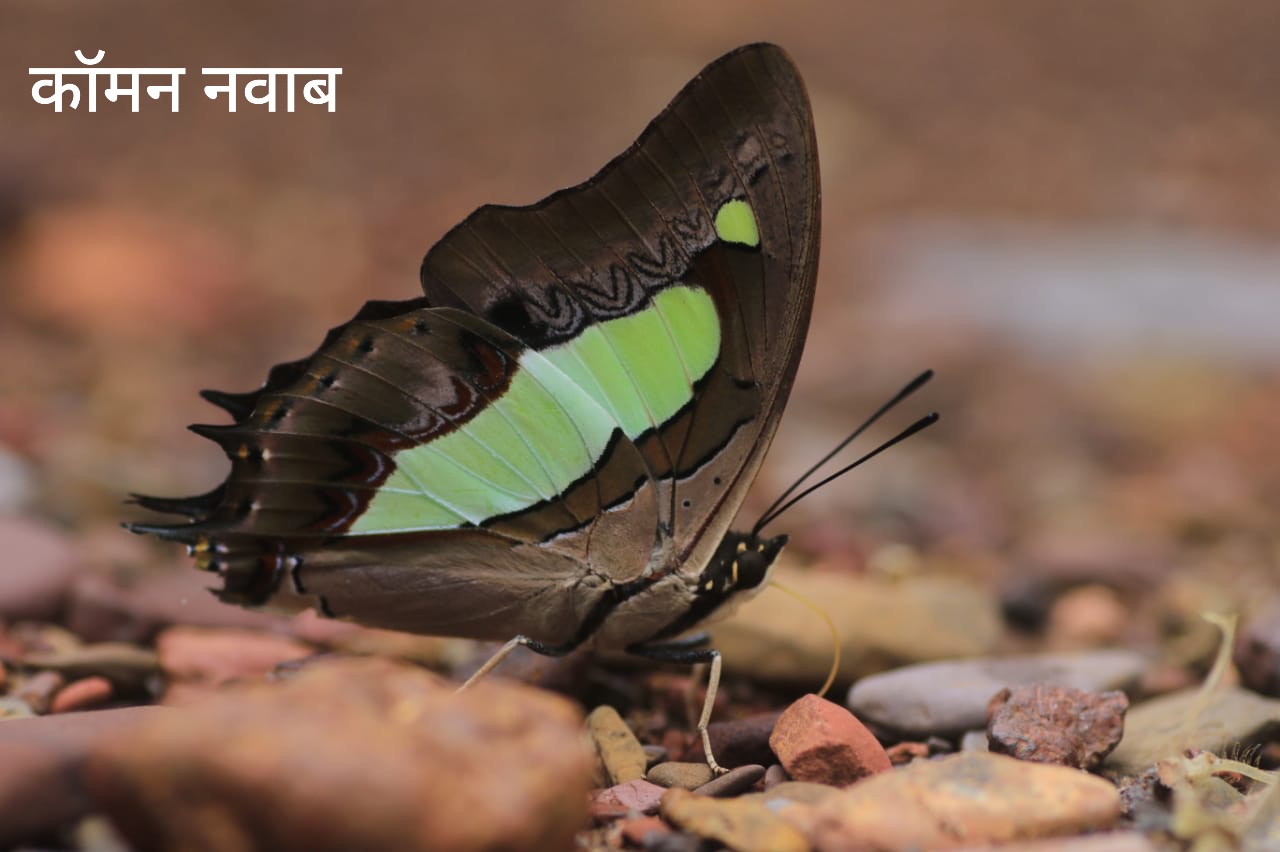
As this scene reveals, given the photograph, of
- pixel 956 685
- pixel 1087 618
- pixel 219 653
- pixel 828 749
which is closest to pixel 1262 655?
pixel 956 685

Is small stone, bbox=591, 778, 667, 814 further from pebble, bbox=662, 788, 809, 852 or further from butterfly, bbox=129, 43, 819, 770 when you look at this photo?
butterfly, bbox=129, 43, 819, 770

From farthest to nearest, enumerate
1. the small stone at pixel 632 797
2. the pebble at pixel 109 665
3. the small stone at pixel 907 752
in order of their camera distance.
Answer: the pebble at pixel 109 665 < the small stone at pixel 907 752 < the small stone at pixel 632 797

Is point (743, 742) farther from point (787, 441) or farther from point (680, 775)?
point (787, 441)

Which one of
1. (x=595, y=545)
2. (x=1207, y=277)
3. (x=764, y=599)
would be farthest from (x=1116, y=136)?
(x=595, y=545)

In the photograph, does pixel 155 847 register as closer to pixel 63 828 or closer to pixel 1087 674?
pixel 63 828

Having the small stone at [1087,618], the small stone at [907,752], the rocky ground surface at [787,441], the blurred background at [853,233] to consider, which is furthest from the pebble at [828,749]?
the small stone at [1087,618]

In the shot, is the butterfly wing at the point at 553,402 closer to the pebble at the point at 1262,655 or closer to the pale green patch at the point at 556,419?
the pale green patch at the point at 556,419

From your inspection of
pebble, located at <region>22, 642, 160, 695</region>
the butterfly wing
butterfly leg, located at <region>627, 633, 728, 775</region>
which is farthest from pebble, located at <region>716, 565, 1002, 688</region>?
pebble, located at <region>22, 642, 160, 695</region>

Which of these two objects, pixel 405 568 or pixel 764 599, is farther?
pixel 764 599
